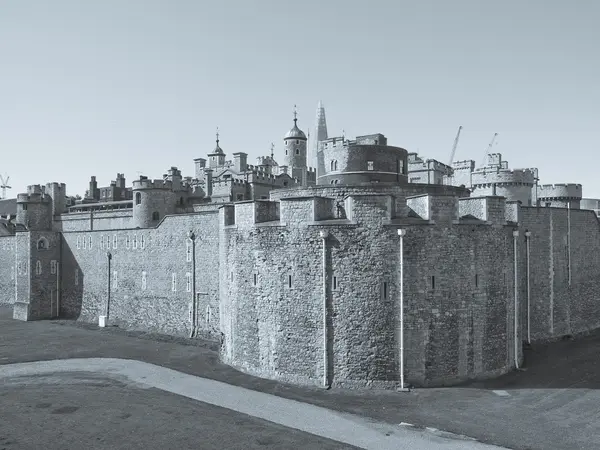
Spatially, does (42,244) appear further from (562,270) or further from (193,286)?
(562,270)

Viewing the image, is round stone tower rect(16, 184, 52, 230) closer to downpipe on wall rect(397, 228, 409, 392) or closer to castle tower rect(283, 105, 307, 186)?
castle tower rect(283, 105, 307, 186)

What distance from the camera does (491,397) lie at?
792 inches

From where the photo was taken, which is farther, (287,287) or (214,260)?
(214,260)

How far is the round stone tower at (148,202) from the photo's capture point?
45125 mm

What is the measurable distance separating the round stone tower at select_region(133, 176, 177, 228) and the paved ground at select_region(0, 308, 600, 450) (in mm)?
15782

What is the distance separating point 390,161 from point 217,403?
16960 mm

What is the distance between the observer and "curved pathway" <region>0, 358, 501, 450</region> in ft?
52.4

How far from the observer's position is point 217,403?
20109 millimetres

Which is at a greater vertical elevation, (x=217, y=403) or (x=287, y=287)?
(x=287, y=287)

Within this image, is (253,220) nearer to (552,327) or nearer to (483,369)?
(483,369)

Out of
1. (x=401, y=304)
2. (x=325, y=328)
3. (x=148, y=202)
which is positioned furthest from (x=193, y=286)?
(x=401, y=304)

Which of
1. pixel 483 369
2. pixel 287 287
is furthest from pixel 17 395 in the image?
pixel 483 369

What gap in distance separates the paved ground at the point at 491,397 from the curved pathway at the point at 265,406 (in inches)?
26.4

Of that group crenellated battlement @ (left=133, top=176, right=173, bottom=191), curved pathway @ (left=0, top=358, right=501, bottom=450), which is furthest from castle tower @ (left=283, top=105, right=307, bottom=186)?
curved pathway @ (left=0, top=358, right=501, bottom=450)
